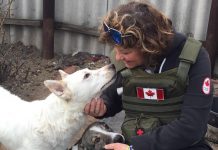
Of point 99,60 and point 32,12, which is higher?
point 32,12

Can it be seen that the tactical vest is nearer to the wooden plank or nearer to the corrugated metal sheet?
the corrugated metal sheet

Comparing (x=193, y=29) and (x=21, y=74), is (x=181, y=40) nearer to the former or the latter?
(x=193, y=29)

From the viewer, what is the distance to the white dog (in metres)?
3.10

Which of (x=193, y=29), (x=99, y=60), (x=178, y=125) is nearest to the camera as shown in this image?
(x=178, y=125)

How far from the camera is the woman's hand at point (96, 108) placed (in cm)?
291

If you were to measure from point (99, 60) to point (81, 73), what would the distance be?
250 centimetres

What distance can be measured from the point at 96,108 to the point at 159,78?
0.54 m

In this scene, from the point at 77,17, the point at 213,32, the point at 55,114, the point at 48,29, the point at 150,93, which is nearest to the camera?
the point at 150,93

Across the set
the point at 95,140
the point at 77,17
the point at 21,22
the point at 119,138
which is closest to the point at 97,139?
the point at 95,140

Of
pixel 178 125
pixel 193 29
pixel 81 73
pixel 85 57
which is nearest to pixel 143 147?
pixel 178 125

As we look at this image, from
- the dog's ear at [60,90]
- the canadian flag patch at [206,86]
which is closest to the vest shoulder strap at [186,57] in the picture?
the canadian flag patch at [206,86]

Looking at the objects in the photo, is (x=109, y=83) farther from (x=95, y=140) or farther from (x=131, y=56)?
(x=131, y=56)

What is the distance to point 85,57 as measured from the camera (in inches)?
227

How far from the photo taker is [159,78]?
8.60ft
